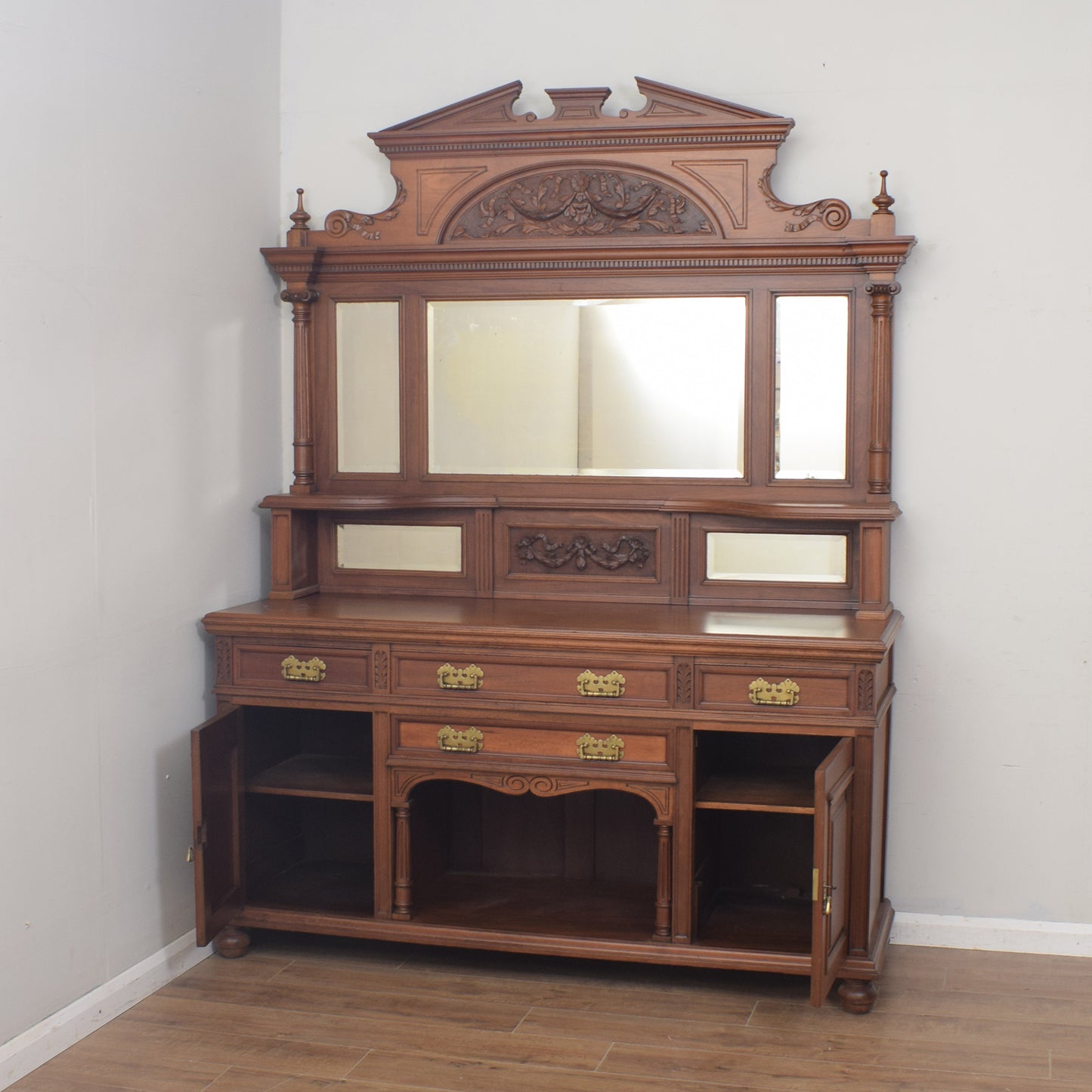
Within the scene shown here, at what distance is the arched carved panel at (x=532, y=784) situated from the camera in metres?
3.13

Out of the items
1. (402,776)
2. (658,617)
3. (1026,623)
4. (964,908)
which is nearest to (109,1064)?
(402,776)

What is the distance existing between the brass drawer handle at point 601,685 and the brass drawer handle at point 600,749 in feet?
0.35

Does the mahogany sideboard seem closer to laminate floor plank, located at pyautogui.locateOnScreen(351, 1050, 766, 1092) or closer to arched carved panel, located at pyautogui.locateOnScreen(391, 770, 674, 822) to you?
arched carved panel, located at pyautogui.locateOnScreen(391, 770, 674, 822)

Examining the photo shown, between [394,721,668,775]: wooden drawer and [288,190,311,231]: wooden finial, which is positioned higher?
[288,190,311,231]: wooden finial

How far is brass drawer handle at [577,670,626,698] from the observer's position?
313 cm

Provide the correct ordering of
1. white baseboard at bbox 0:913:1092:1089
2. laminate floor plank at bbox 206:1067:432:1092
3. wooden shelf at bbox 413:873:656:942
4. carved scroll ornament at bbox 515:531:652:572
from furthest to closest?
carved scroll ornament at bbox 515:531:652:572 < wooden shelf at bbox 413:873:656:942 < white baseboard at bbox 0:913:1092:1089 < laminate floor plank at bbox 206:1067:432:1092

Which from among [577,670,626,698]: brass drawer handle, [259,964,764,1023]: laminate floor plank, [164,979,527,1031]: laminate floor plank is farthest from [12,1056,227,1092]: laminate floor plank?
[577,670,626,698]: brass drawer handle

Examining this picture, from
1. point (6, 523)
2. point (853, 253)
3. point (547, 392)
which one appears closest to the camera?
point (6, 523)

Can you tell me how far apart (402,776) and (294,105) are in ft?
6.70

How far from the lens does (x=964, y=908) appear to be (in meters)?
3.59

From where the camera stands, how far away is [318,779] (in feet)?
11.5

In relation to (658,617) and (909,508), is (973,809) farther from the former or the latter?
(658,617)

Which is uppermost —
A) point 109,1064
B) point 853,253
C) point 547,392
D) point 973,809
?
point 853,253

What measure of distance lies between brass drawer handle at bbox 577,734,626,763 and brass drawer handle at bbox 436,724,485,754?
0.26 m
